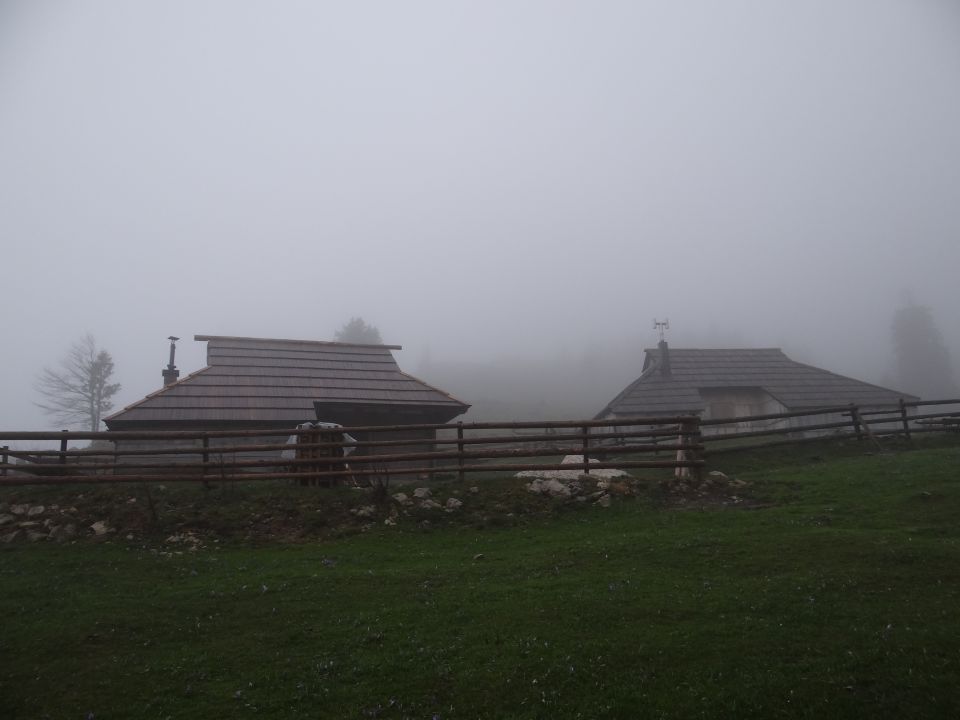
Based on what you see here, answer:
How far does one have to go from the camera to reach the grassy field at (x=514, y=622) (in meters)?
6.13

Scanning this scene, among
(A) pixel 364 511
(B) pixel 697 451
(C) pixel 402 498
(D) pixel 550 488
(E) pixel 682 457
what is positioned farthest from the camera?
(E) pixel 682 457

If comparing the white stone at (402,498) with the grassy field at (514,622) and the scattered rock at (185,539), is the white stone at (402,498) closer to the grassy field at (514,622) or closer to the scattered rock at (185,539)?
the grassy field at (514,622)

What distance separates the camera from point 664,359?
3812 cm

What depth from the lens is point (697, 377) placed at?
3762cm

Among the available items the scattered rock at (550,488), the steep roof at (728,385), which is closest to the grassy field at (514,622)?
the scattered rock at (550,488)

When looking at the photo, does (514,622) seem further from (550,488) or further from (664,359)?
(664,359)

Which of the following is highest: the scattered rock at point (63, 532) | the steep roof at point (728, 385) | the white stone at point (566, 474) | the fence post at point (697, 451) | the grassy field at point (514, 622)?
the steep roof at point (728, 385)

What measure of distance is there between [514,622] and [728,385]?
1301 inches

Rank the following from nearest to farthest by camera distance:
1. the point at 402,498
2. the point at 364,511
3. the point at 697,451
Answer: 1. the point at 364,511
2. the point at 402,498
3. the point at 697,451

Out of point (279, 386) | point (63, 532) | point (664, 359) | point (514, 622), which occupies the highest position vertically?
point (664, 359)

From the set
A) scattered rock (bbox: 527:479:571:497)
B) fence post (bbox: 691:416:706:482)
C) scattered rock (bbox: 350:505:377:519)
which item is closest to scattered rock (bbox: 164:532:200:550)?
scattered rock (bbox: 350:505:377:519)

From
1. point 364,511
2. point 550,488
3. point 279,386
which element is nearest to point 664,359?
point 279,386

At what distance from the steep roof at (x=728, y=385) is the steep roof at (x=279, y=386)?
1525cm

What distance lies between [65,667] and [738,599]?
7.77 m
